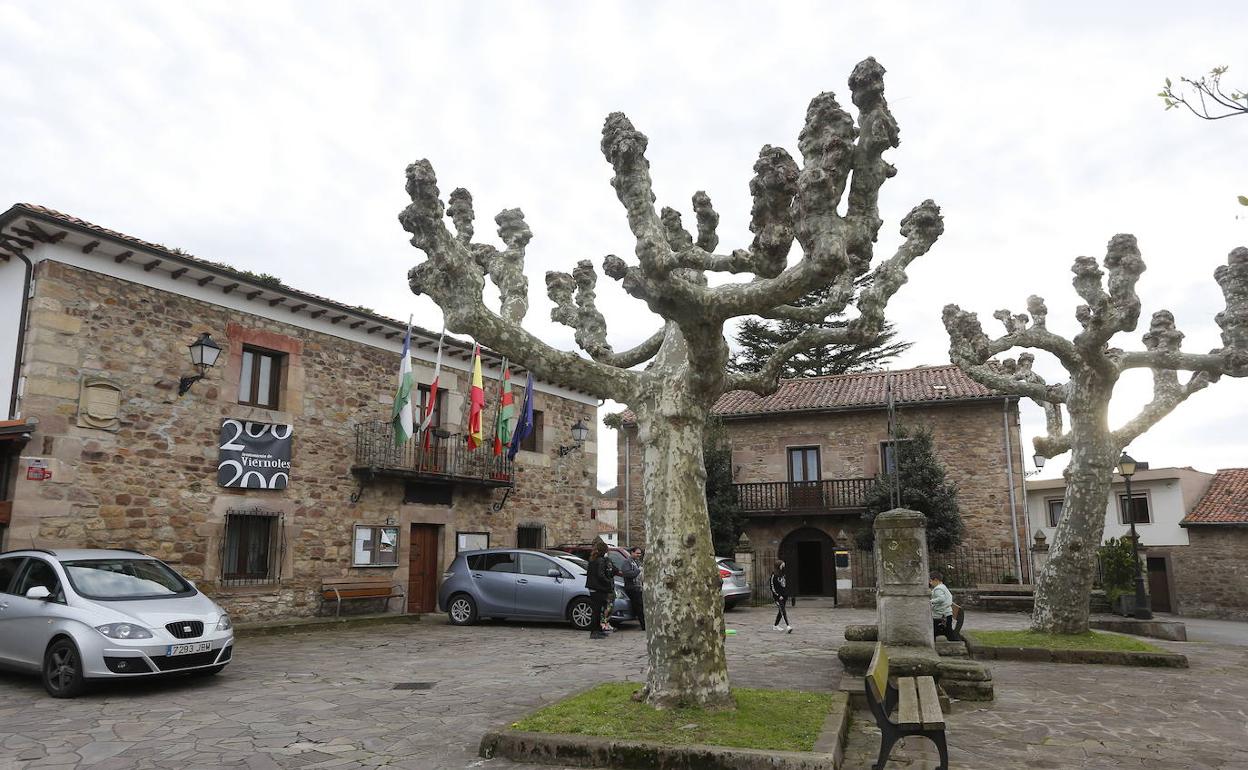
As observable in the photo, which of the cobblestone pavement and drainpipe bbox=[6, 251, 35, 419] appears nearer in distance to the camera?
the cobblestone pavement

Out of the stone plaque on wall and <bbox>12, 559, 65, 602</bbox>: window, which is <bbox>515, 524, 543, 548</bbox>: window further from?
<bbox>12, 559, 65, 602</bbox>: window

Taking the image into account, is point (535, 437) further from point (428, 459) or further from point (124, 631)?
point (124, 631)

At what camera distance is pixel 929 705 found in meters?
5.07

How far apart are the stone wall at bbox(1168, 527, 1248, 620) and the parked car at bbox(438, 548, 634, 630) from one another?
20859mm

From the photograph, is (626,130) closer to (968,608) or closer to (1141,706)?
(1141,706)

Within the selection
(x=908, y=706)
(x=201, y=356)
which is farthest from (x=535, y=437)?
(x=908, y=706)

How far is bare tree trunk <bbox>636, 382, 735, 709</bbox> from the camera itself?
6215 mm

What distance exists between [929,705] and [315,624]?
11.4 meters

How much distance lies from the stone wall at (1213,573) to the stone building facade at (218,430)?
71.8 feet

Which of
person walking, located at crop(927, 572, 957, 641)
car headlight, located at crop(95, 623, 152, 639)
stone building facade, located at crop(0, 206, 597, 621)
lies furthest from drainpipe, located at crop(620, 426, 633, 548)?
car headlight, located at crop(95, 623, 152, 639)

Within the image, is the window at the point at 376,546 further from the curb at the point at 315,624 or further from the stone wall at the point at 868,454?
the stone wall at the point at 868,454

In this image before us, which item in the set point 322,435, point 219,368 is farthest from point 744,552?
point 219,368

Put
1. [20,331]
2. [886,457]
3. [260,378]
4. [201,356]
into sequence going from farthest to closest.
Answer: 1. [886,457]
2. [260,378]
3. [201,356]
4. [20,331]

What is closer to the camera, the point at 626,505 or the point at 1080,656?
the point at 1080,656
